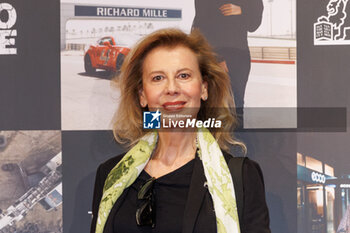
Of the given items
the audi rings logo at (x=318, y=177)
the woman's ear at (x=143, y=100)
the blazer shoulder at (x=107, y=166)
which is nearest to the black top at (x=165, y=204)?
the blazer shoulder at (x=107, y=166)

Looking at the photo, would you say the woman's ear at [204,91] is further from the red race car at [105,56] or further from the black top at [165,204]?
the red race car at [105,56]

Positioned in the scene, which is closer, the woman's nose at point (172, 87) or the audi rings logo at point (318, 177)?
the woman's nose at point (172, 87)

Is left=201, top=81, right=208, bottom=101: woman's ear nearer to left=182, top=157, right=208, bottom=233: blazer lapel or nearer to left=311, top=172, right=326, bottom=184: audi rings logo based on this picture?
left=182, top=157, right=208, bottom=233: blazer lapel

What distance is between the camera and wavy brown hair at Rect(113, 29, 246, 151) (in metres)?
1.87

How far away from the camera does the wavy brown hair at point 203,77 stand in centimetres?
187

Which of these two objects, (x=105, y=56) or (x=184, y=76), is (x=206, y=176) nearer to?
(x=184, y=76)

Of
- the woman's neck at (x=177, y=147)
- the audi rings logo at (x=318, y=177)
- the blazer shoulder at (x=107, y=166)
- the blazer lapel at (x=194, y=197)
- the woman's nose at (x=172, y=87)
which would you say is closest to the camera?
the blazer lapel at (x=194, y=197)

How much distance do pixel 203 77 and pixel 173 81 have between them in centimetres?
18

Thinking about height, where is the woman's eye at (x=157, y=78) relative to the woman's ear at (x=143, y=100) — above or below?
above

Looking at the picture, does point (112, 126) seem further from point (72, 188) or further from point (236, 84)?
point (236, 84)

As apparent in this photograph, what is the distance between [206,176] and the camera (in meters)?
1.72

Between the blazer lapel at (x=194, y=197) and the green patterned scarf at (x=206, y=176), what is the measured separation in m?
0.02

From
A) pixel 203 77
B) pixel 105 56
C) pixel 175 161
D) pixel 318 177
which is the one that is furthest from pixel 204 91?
pixel 318 177

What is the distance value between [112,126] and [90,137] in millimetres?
115
